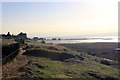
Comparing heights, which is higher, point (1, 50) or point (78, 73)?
point (1, 50)

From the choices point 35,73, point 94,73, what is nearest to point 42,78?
point 35,73

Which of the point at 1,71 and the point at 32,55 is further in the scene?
the point at 32,55

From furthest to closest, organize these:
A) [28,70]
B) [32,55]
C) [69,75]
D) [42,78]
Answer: [32,55] < [69,75] < [28,70] < [42,78]

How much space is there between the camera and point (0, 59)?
13.9 metres

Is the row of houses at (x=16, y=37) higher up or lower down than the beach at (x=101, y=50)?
higher up

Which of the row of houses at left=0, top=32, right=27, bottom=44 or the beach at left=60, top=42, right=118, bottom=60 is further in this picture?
the beach at left=60, top=42, right=118, bottom=60

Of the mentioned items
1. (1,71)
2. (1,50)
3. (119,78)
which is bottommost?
(119,78)

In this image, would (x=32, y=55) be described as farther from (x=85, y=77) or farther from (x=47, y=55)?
(x=85, y=77)

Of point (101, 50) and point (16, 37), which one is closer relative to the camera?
point (16, 37)

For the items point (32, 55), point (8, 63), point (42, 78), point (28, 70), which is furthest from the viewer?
point (32, 55)

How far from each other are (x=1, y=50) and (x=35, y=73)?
364cm

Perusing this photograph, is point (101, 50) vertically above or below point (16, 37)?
below

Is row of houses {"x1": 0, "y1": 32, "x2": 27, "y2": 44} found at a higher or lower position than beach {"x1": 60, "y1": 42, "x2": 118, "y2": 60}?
higher

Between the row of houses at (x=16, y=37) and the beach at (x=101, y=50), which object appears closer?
the row of houses at (x=16, y=37)
